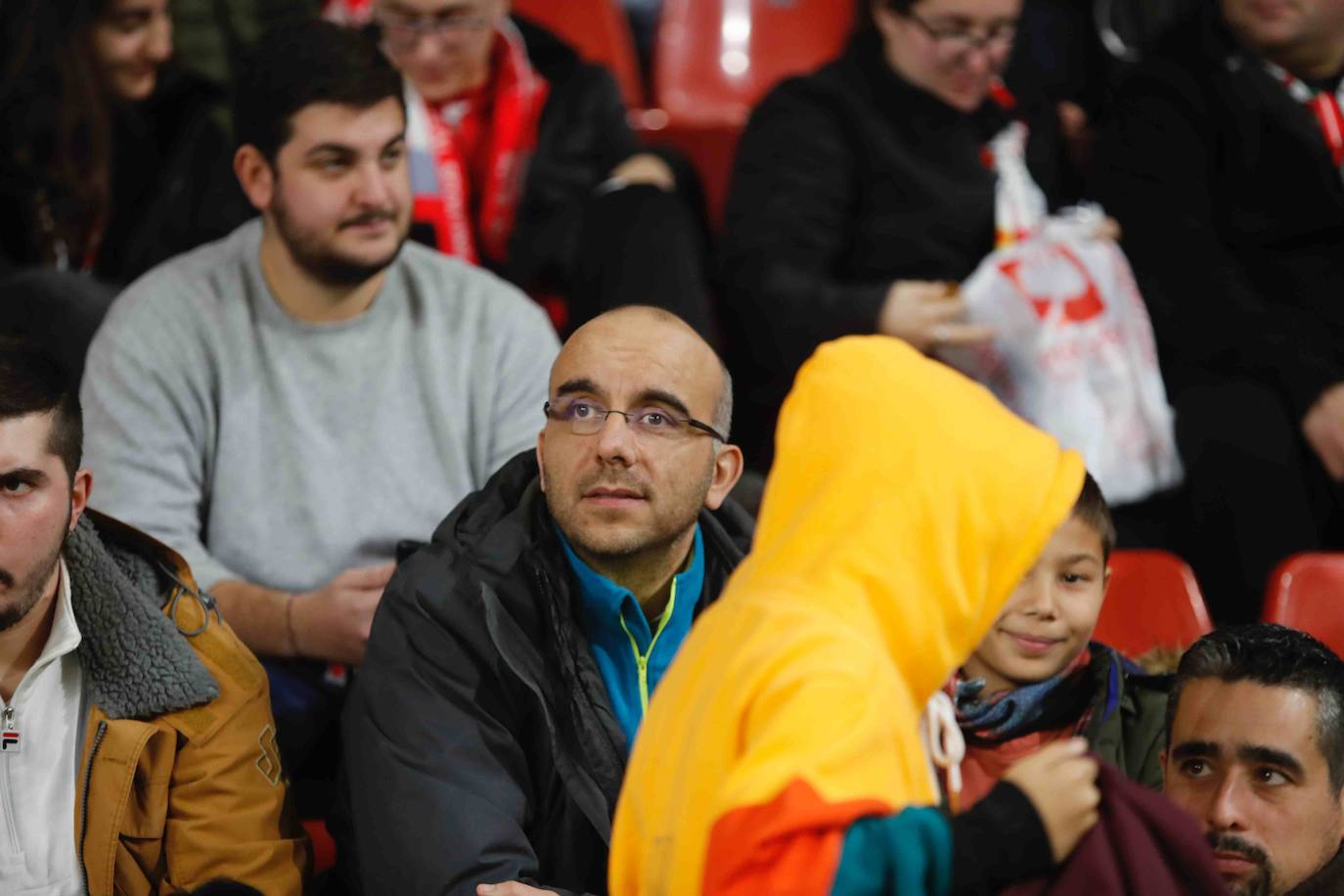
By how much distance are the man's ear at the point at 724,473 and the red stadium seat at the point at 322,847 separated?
651 millimetres

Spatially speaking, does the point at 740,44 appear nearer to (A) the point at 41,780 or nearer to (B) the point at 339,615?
(B) the point at 339,615

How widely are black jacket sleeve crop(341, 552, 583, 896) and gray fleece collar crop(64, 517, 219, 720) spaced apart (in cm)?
20

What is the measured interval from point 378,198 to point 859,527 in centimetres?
142

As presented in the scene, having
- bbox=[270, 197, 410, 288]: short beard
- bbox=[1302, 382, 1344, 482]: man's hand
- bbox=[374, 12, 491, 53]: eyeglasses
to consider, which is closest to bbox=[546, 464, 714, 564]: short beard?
bbox=[270, 197, 410, 288]: short beard

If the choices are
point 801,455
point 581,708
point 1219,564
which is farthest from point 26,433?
point 1219,564

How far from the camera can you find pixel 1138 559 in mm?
2650

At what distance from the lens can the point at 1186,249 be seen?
330cm

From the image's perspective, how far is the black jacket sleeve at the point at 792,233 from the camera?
10.3ft

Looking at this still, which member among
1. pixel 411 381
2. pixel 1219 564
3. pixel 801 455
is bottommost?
pixel 1219 564

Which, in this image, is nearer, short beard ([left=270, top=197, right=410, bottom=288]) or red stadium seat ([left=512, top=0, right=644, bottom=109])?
short beard ([left=270, top=197, right=410, bottom=288])

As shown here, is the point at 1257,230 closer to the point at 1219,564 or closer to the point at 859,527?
the point at 1219,564

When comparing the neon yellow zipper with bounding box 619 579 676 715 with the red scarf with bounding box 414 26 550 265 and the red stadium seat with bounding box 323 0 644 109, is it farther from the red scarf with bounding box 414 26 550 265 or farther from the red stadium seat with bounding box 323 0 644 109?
the red stadium seat with bounding box 323 0 644 109

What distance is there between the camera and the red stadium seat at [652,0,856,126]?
425 centimetres

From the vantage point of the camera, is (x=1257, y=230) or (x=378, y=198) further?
(x=1257, y=230)
